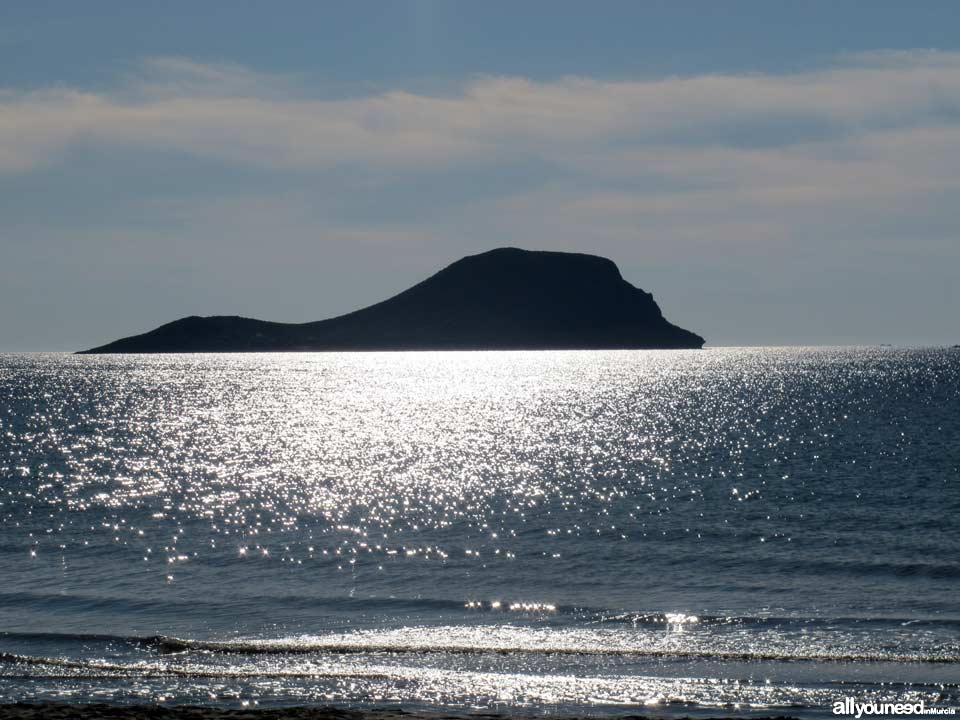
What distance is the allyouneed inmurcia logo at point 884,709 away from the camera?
898 inches

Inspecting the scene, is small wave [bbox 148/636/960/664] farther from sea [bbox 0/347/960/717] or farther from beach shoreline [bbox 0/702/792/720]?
beach shoreline [bbox 0/702/792/720]

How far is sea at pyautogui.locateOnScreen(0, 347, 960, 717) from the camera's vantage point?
2598 centimetres

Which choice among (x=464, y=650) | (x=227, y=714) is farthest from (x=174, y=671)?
(x=464, y=650)

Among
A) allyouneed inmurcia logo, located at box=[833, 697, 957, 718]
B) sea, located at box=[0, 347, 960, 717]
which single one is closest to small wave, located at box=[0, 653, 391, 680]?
sea, located at box=[0, 347, 960, 717]

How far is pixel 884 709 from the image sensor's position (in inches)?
908

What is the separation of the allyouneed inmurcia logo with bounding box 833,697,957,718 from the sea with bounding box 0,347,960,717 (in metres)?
0.43

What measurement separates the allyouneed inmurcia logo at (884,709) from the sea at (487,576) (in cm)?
43

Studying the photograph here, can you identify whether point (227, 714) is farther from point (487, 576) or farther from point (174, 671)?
point (487, 576)

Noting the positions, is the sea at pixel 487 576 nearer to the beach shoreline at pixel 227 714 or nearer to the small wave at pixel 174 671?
the small wave at pixel 174 671

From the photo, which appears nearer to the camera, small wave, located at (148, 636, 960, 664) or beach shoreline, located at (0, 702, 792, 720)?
beach shoreline, located at (0, 702, 792, 720)

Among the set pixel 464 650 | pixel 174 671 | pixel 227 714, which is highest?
pixel 227 714

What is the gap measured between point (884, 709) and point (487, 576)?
1792 centimetres

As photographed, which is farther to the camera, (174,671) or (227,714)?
(174,671)

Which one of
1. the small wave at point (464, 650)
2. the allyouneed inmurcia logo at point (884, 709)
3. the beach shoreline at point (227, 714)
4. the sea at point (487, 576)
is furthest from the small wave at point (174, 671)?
the allyouneed inmurcia logo at point (884, 709)
